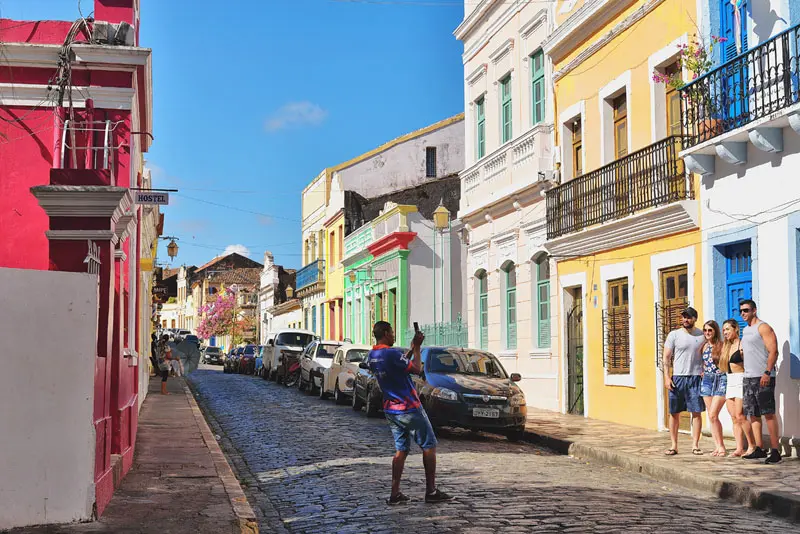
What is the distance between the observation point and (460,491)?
987 centimetres

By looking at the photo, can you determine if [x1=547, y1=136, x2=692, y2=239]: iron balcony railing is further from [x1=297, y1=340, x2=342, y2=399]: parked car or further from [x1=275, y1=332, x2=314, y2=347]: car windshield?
[x1=275, y1=332, x2=314, y2=347]: car windshield

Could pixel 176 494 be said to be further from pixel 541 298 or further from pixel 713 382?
pixel 541 298

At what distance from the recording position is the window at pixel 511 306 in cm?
2255

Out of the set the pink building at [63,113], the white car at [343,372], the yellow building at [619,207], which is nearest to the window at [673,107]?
the yellow building at [619,207]

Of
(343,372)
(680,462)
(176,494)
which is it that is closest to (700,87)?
(680,462)

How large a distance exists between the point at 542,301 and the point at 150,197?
1034 centimetres

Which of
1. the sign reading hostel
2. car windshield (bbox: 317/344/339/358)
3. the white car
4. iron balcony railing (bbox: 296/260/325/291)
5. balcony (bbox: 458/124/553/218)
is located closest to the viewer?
the sign reading hostel

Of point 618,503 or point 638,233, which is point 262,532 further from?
point 638,233

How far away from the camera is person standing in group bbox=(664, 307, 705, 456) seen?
12.6 metres

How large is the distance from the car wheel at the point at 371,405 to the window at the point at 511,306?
15.0ft

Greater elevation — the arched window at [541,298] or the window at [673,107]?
the window at [673,107]

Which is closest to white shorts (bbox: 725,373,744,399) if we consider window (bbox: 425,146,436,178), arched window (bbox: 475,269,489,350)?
arched window (bbox: 475,269,489,350)

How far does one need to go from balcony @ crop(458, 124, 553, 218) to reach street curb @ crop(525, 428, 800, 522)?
7137 millimetres

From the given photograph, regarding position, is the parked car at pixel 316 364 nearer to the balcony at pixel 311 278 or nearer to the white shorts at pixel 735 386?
the white shorts at pixel 735 386
